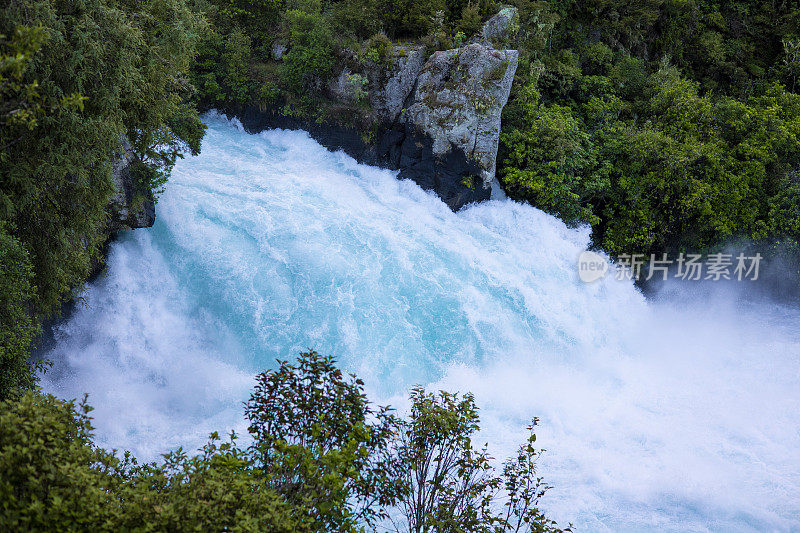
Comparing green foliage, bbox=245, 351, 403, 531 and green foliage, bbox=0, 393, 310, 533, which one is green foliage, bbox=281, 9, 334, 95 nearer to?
green foliage, bbox=245, 351, 403, 531

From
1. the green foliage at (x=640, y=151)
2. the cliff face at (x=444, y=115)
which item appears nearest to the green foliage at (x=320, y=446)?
the cliff face at (x=444, y=115)

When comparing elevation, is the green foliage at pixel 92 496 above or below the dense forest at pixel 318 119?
below

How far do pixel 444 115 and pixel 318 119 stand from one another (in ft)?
16.7

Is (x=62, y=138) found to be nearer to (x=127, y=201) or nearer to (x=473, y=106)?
(x=127, y=201)

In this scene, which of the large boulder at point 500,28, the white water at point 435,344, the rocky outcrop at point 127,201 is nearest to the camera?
the white water at point 435,344

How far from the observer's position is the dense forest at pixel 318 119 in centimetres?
578

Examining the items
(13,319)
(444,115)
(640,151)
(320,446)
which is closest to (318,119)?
(444,115)

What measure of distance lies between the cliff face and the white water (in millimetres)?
1587

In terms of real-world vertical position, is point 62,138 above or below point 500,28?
below

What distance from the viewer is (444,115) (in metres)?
20.3

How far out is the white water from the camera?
12242mm

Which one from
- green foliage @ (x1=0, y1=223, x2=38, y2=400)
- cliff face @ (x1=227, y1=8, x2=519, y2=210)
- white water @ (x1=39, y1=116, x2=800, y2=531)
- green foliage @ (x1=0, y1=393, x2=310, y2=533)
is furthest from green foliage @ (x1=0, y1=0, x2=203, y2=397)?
cliff face @ (x1=227, y1=8, x2=519, y2=210)

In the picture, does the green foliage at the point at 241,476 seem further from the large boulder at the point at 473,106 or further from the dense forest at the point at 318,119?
the large boulder at the point at 473,106

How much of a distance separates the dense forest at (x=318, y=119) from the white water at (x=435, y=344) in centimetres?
120
